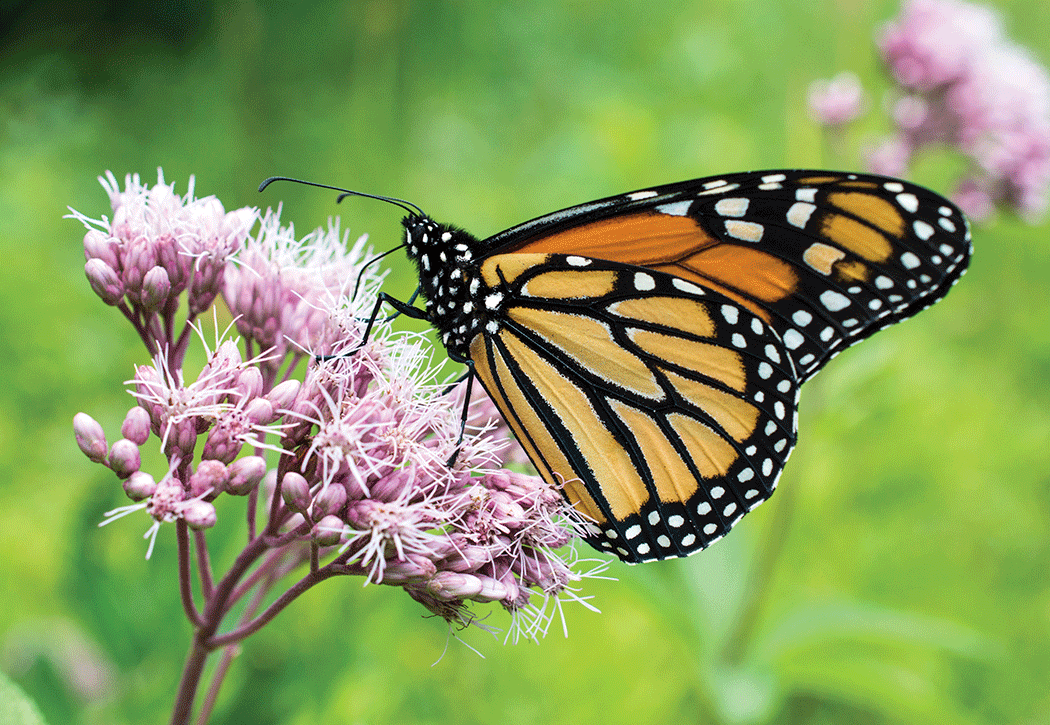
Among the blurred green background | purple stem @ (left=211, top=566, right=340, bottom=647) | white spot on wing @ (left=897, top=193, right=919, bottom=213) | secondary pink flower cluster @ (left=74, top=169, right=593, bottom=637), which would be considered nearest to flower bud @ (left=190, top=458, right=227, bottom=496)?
secondary pink flower cluster @ (left=74, top=169, right=593, bottom=637)

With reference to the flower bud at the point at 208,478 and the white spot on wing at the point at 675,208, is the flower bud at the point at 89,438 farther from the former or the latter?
the white spot on wing at the point at 675,208

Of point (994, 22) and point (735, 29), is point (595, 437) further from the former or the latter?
point (735, 29)

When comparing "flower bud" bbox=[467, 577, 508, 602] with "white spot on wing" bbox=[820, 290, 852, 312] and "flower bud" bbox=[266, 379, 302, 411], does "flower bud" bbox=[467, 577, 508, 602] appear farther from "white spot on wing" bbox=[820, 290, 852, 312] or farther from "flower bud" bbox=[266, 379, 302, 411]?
"white spot on wing" bbox=[820, 290, 852, 312]

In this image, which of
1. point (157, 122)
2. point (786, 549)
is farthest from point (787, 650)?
point (157, 122)

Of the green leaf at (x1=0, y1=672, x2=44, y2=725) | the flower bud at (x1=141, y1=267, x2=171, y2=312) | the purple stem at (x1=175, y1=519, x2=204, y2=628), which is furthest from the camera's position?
the flower bud at (x1=141, y1=267, x2=171, y2=312)

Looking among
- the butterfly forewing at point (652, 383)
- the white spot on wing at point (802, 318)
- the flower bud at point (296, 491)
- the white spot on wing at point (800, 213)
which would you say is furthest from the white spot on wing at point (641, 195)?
the flower bud at point (296, 491)

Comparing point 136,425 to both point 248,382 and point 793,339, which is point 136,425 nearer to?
point 248,382
